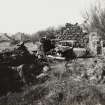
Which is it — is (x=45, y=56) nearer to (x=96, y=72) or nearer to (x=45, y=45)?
(x=45, y=45)

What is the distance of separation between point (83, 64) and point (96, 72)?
5.49ft

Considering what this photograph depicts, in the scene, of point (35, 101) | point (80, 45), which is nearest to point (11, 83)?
→ point (35, 101)

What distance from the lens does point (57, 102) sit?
26.7ft

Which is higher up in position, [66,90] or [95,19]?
[95,19]

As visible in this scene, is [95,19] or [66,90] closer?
[66,90]

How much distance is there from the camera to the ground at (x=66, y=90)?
27.0ft

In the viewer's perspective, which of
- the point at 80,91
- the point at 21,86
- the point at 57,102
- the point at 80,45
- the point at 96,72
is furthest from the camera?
the point at 80,45

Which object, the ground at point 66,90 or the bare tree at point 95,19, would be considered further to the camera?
the bare tree at point 95,19

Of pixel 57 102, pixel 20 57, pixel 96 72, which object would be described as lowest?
pixel 57 102

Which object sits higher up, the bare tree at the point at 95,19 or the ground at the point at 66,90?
the bare tree at the point at 95,19

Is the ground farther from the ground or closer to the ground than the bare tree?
closer to the ground

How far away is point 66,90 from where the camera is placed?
896 cm

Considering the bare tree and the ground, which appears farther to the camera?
the bare tree

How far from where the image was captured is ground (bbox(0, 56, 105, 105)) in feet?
27.0
